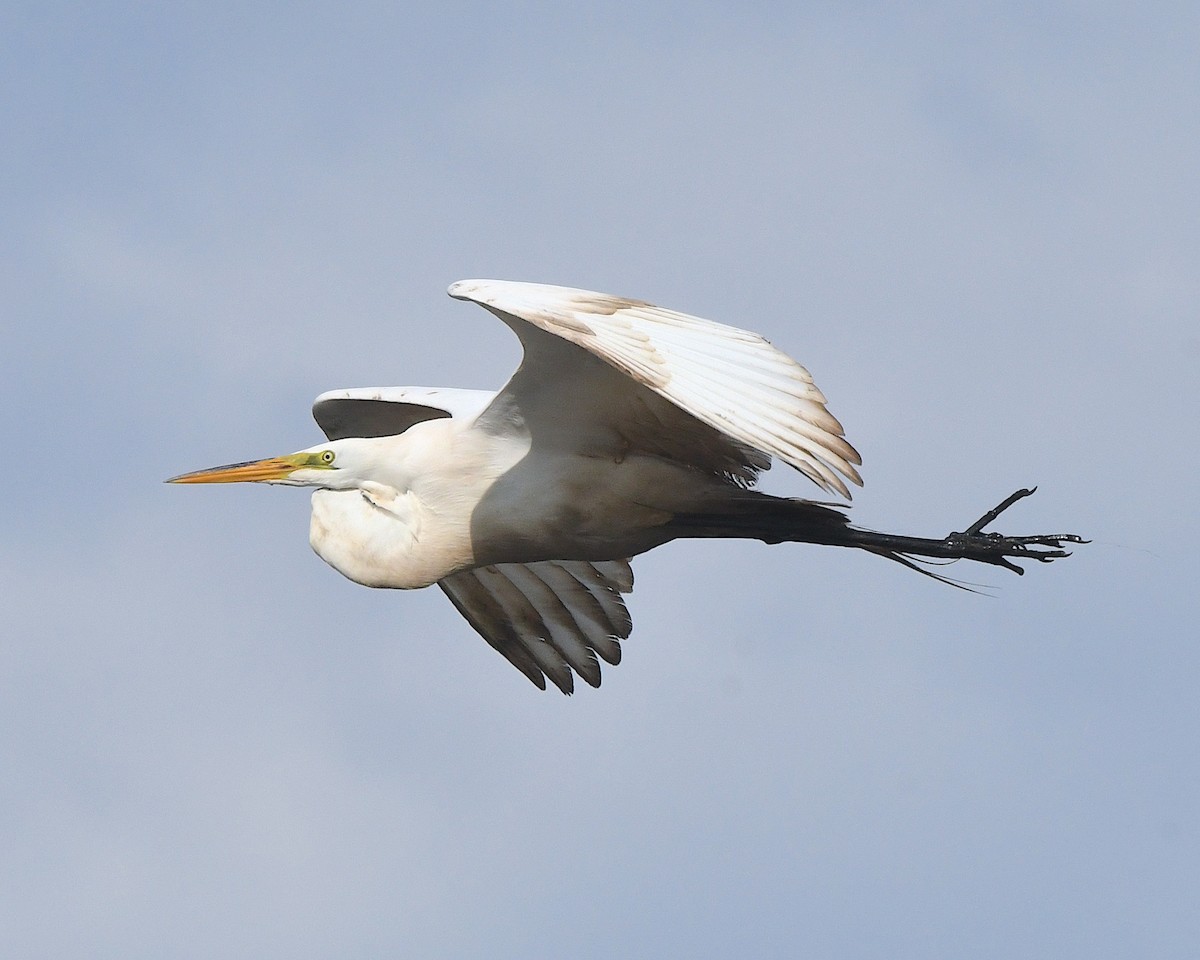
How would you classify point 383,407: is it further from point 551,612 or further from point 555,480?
point 555,480

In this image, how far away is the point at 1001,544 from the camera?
1050 centimetres

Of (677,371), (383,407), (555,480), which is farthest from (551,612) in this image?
(677,371)

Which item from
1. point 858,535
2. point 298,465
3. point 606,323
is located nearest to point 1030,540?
point 858,535

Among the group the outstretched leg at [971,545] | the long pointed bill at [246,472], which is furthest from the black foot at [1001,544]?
the long pointed bill at [246,472]

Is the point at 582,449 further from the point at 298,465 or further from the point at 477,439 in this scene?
the point at 298,465

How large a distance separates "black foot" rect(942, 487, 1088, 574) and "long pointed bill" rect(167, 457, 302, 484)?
11.2ft

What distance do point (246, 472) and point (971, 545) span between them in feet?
12.4

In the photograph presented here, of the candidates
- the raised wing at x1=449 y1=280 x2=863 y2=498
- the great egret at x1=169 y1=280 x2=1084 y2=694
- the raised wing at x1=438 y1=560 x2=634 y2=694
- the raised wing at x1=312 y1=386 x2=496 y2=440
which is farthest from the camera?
the raised wing at x1=438 y1=560 x2=634 y2=694

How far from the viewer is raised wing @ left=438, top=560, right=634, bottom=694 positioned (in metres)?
12.1

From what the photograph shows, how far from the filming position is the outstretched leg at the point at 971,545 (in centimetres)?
1045

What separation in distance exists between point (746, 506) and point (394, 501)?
178 centimetres

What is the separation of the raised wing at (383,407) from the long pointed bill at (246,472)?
0.99 metres

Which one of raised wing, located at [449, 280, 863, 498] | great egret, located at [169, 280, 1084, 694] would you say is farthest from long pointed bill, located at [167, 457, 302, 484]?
raised wing, located at [449, 280, 863, 498]

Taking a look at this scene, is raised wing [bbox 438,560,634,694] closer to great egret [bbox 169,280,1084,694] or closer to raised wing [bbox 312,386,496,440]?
raised wing [bbox 312,386,496,440]
